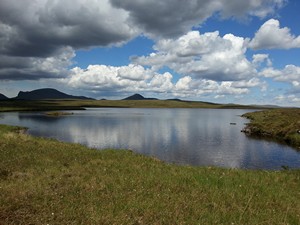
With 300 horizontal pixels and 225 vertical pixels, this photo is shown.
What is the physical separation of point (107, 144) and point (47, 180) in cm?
3612

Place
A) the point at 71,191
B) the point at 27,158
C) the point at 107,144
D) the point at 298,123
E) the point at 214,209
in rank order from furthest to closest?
the point at 298,123 → the point at 107,144 → the point at 27,158 → the point at 71,191 → the point at 214,209

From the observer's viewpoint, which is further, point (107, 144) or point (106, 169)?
point (107, 144)

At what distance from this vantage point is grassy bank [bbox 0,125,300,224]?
1220cm

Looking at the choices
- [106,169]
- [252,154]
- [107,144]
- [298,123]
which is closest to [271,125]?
[298,123]

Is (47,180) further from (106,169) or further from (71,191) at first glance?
(106,169)

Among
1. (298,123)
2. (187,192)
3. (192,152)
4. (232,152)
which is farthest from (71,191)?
(298,123)

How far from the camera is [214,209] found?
44.0 ft

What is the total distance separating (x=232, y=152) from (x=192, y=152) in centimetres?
637

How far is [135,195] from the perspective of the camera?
587 inches

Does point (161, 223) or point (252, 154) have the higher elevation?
point (161, 223)

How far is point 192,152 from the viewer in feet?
155

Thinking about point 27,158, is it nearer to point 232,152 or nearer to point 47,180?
point 47,180

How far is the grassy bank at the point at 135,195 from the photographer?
12195 millimetres

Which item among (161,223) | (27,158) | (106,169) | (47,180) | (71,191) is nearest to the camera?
(161,223)
